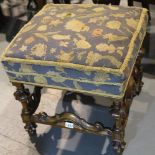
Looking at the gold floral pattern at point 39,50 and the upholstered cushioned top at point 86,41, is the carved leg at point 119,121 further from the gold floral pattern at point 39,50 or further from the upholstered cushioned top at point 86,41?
the gold floral pattern at point 39,50

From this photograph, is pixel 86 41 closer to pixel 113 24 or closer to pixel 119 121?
pixel 113 24

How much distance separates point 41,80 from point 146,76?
692 mm

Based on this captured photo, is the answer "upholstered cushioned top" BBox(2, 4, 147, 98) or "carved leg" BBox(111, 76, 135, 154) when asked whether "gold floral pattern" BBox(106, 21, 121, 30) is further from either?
"carved leg" BBox(111, 76, 135, 154)

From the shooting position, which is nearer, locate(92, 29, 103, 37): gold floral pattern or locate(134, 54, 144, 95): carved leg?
locate(92, 29, 103, 37): gold floral pattern

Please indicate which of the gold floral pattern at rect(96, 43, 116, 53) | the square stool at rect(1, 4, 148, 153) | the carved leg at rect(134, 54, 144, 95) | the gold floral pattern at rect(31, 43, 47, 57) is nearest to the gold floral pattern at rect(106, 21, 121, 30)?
the square stool at rect(1, 4, 148, 153)

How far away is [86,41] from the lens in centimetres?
101

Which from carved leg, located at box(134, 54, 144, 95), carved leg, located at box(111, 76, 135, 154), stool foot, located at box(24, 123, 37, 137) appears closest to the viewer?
carved leg, located at box(111, 76, 135, 154)

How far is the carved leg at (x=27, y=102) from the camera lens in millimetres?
1151

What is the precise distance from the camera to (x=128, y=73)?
973 mm

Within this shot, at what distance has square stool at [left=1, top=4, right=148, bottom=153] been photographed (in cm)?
96

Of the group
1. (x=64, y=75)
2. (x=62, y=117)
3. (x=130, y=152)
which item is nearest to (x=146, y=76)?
(x=130, y=152)

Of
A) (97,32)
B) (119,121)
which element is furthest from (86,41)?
(119,121)

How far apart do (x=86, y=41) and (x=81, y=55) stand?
6 centimetres

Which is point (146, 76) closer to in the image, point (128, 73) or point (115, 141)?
point (115, 141)
